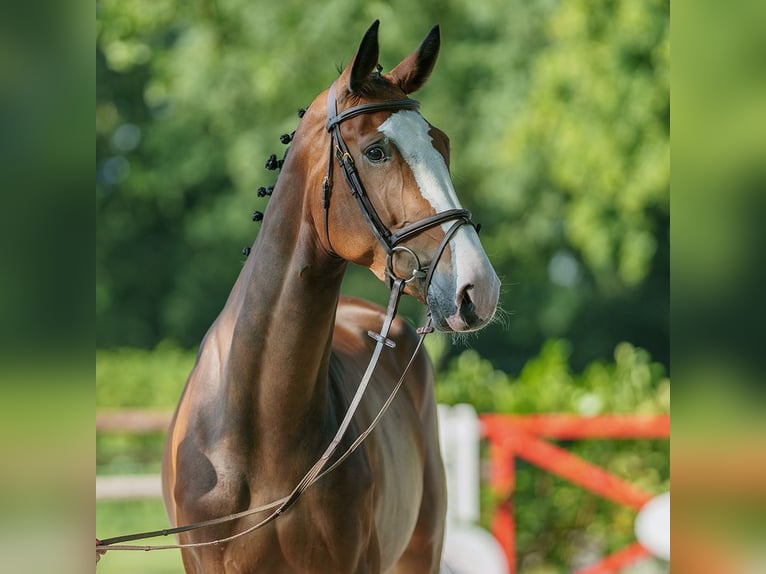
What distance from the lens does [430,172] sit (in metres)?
2.55

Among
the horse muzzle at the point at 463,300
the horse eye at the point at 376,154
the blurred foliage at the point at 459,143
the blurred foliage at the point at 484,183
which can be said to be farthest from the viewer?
the blurred foliage at the point at 459,143

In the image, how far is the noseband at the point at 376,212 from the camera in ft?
8.13

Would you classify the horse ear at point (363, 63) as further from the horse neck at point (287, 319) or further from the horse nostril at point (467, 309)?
A: the horse nostril at point (467, 309)

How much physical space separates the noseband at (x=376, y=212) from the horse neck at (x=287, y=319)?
0.08 m

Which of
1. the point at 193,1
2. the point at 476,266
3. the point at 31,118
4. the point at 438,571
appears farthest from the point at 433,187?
the point at 193,1

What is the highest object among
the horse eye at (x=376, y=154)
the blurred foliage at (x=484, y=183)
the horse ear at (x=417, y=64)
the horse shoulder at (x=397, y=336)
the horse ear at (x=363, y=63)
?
the blurred foliage at (x=484, y=183)

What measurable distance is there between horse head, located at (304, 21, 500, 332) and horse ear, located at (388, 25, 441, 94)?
0.20 ft

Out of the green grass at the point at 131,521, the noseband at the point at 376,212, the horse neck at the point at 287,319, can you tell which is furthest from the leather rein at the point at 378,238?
the green grass at the point at 131,521

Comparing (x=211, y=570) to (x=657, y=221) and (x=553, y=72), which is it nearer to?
(x=553, y=72)

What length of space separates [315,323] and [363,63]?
2.39ft

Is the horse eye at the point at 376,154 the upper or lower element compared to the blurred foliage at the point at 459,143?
lower

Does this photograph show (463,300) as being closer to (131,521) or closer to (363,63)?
(363,63)

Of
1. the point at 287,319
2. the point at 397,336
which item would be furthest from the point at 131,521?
the point at 287,319

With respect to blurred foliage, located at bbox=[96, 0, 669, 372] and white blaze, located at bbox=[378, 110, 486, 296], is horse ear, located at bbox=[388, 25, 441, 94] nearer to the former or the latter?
white blaze, located at bbox=[378, 110, 486, 296]
